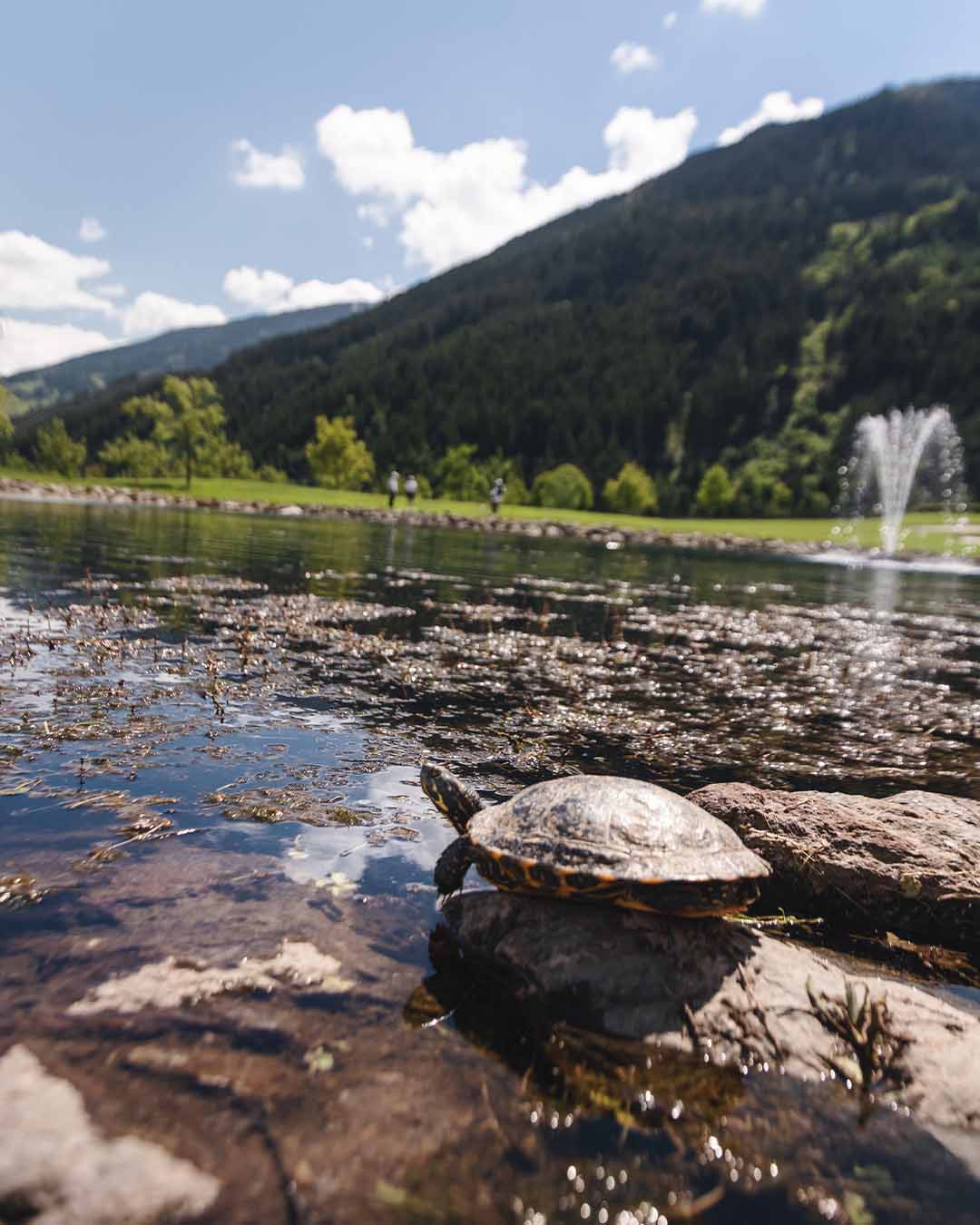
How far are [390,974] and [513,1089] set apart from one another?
1080 millimetres

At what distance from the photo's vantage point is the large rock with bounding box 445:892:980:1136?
3.78m

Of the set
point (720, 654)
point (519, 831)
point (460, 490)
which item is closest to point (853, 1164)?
point (519, 831)

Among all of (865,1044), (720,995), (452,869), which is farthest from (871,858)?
(452,869)

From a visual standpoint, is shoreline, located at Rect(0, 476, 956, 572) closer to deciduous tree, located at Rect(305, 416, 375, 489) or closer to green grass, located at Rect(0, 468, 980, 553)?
green grass, located at Rect(0, 468, 980, 553)

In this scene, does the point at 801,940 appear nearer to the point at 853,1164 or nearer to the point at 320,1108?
the point at 853,1164

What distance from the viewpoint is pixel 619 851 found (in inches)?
179

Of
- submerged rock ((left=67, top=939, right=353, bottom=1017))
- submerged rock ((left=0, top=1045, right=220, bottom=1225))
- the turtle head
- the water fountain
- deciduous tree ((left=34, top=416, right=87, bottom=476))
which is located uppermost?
the water fountain

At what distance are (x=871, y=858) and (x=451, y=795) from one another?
348cm

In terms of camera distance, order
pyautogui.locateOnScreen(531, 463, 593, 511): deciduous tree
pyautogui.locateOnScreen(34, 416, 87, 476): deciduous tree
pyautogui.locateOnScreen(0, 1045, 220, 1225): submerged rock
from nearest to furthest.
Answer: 1. pyautogui.locateOnScreen(0, 1045, 220, 1225): submerged rock
2. pyautogui.locateOnScreen(34, 416, 87, 476): deciduous tree
3. pyautogui.locateOnScreen(531, 463, 593, 511): deciduous tree

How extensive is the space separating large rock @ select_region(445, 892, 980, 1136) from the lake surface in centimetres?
24

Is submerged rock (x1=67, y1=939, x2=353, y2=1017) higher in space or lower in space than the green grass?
lower

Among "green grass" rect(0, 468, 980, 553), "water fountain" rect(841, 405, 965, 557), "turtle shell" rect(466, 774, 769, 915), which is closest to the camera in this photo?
"turtle shell" rect(466, 774, 769, 915)

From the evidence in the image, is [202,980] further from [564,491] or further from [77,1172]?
[564,491]

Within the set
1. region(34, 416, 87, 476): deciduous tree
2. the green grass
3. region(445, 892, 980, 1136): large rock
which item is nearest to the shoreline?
the green grass
